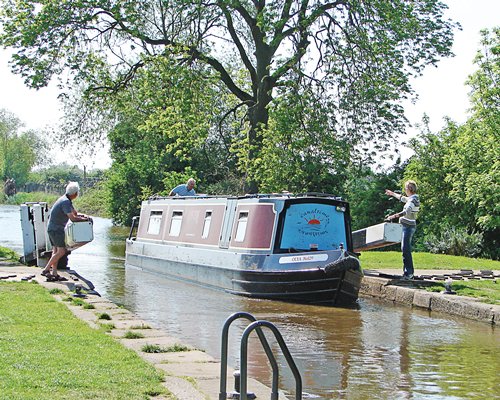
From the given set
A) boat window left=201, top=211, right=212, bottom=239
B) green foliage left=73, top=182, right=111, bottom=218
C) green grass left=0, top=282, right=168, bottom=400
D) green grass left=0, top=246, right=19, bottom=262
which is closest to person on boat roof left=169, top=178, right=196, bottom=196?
boat window left=201, top=211, right=212, bottom=239

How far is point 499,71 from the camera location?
2300 cm

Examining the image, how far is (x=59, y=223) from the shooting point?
12.7m

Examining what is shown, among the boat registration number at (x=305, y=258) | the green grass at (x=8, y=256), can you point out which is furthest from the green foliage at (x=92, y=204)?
the boat registration number at (x=305, y=258)

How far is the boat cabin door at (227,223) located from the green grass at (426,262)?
323 centimetres

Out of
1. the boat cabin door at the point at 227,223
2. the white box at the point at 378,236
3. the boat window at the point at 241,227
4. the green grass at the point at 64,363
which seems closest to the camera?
the green grass at the point at 64,363

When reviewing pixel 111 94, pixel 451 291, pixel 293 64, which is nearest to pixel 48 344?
pixel 451 291

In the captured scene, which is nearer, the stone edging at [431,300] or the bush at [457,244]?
the stone edging at [431,300]

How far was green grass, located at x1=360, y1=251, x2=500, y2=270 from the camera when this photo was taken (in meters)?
17.1

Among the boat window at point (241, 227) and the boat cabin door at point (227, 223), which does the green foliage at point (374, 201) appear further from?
the boat window at point (241, 227)

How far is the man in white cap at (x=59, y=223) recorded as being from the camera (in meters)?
12.4

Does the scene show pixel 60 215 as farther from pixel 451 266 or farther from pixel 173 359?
pixel 451 266

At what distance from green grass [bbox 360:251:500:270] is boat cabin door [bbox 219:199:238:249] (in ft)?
10.6

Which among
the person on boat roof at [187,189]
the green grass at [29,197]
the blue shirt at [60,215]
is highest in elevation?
the green grass at [29,197]

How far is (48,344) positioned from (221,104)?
65.4ft
